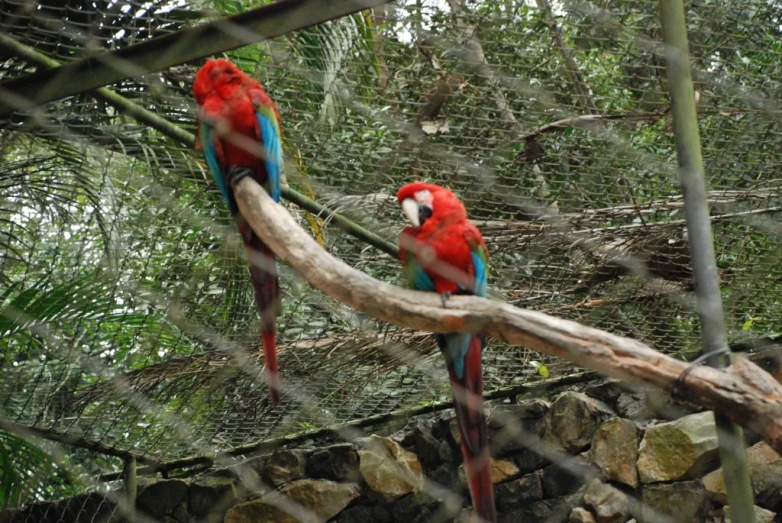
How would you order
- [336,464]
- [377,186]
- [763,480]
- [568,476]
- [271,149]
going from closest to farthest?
[271,149] < [377,186] < [763,480] < [568,476] < [336,464]

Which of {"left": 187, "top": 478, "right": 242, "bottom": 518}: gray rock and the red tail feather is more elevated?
the red tail feather

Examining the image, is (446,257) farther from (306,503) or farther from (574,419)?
(306,503)

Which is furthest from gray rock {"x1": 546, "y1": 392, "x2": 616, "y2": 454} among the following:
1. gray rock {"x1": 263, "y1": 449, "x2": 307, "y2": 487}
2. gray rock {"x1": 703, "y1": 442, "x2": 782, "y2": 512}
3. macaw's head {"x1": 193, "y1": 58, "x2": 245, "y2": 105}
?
macaw's head {"x1": 193, "y1": 58, "x2": 245, "y2": 105}

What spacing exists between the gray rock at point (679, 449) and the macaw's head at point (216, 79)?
5.16 feet

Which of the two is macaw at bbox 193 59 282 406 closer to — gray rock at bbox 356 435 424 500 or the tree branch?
the tree branch

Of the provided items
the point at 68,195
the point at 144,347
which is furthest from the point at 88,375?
the point at 68,195

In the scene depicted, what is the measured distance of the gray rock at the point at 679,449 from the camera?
212 centimetres

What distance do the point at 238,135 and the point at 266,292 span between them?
0.88ft

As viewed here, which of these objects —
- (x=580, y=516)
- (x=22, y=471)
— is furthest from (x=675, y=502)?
(x=22, y=471)

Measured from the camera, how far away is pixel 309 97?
1.58 meters

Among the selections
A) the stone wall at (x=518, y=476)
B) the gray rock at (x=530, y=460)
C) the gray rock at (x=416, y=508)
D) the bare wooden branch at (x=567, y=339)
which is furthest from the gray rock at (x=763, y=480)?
the bare wooden branch at (x=567, y=339)

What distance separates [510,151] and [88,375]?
4.61 ft

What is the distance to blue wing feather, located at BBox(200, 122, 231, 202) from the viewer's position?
1.19 m

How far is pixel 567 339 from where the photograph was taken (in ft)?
2.93
